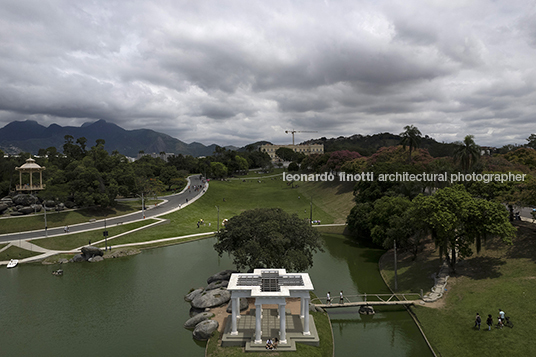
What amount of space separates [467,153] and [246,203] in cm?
6743

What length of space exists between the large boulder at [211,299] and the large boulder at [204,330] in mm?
4157

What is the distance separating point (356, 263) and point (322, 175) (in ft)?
240

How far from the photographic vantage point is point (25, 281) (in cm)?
4456

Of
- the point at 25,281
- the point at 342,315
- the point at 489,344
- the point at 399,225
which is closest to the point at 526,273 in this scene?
the point at 489,344

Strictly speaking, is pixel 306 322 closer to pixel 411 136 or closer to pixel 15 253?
pixel 15 253

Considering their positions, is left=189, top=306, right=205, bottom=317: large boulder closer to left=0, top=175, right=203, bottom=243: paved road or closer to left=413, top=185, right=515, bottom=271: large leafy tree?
left=413, top=185, right=515, bottom=271: large leafy tree

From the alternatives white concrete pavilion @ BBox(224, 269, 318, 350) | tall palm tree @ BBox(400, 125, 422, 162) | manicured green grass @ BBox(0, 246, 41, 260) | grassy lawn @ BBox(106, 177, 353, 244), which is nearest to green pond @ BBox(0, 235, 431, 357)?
white concrete pavilion @ BBox(224, 269, 318, 350)

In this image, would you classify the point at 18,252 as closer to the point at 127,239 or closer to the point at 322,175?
the point at 127,239

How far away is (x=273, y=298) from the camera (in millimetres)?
26562

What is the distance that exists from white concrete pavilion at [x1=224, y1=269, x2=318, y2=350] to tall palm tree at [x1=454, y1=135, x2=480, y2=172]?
4736 centimetres

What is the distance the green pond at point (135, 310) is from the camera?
28.9 metres

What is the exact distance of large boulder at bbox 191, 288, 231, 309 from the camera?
34875mm

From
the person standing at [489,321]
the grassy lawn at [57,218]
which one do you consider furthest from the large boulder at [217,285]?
the grassy lawn at [57,218]

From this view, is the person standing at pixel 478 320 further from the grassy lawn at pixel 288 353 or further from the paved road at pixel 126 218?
the paved road at pixel 126 218
